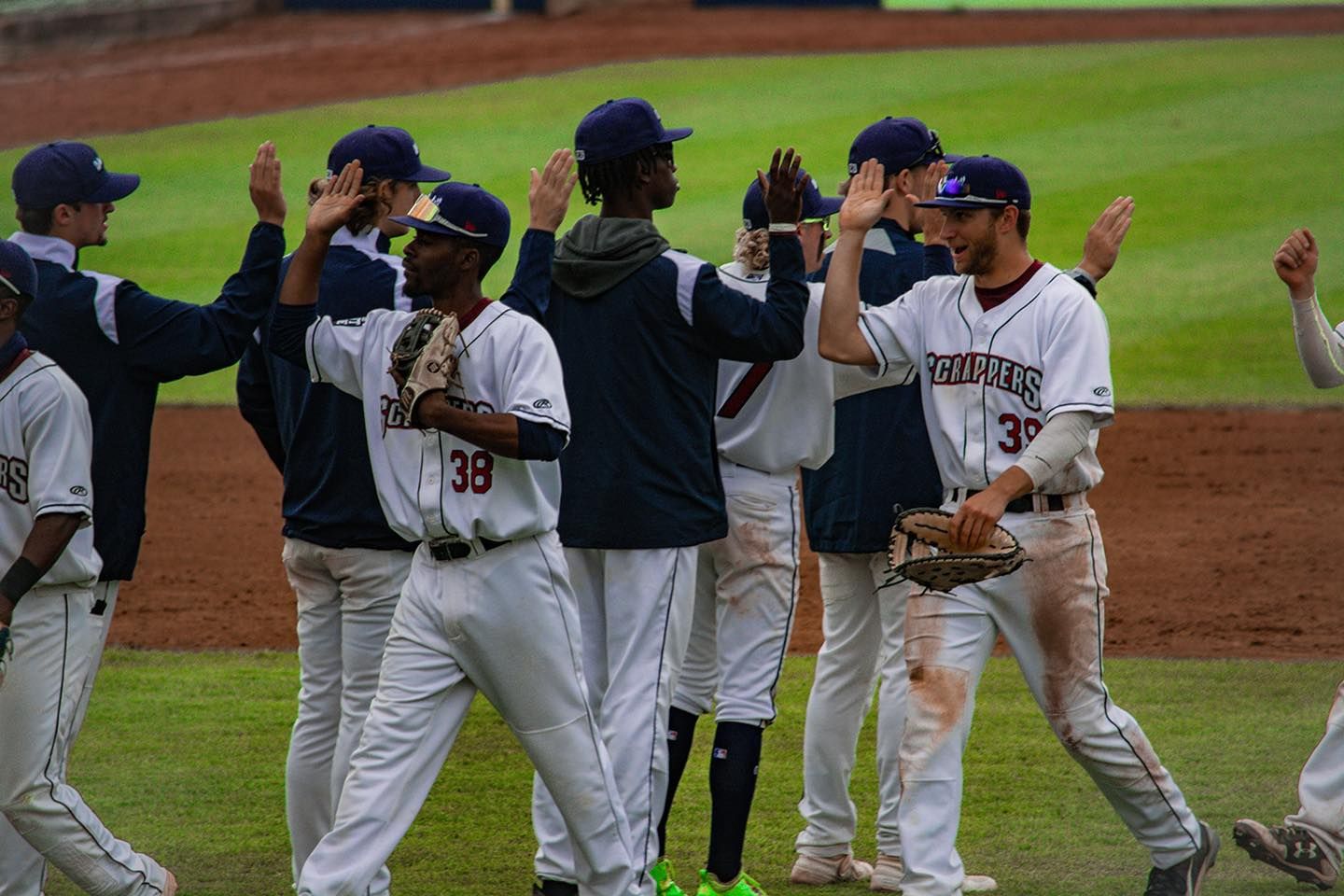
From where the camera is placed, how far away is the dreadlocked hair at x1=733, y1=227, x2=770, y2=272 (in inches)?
201

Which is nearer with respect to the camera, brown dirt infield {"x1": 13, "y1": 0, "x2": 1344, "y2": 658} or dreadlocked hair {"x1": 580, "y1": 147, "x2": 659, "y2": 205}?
dreadlocked hair {"x1": 580, "y1": 147, "x2": 659, "y2": 205}

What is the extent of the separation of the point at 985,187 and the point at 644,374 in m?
1.03

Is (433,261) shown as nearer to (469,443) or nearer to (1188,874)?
(469,443)

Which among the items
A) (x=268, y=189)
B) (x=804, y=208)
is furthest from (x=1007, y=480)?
(x=268, y=189)

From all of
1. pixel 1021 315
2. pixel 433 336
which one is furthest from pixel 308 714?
pixel 1021 315

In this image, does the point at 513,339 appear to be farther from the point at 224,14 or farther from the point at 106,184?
the point at 224,14

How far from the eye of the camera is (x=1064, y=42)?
25.2 m

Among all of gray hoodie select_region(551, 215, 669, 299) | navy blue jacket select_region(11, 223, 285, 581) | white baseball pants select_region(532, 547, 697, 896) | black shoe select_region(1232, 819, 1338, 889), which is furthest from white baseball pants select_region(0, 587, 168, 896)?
black shoe select_region(1232, 819, 1338, 889)

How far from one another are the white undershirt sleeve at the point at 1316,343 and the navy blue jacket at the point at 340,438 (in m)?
2.54

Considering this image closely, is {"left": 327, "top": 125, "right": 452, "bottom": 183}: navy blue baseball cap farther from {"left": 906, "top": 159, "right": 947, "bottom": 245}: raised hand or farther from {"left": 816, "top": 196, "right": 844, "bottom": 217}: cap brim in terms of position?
{"left": 906, "top": 159, "right": 947, "bottom": 245}: raised hand

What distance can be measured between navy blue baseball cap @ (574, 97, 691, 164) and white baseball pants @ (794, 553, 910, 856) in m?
1.45

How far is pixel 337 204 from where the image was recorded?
4.36m

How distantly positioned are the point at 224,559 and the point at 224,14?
19877 millimetres

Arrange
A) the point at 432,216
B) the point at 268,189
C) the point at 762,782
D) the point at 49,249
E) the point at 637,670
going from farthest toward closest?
the point at 762,782 → the point at 49,249 → the point at 637,670 → the point at 268,189 → the point at 432,216
